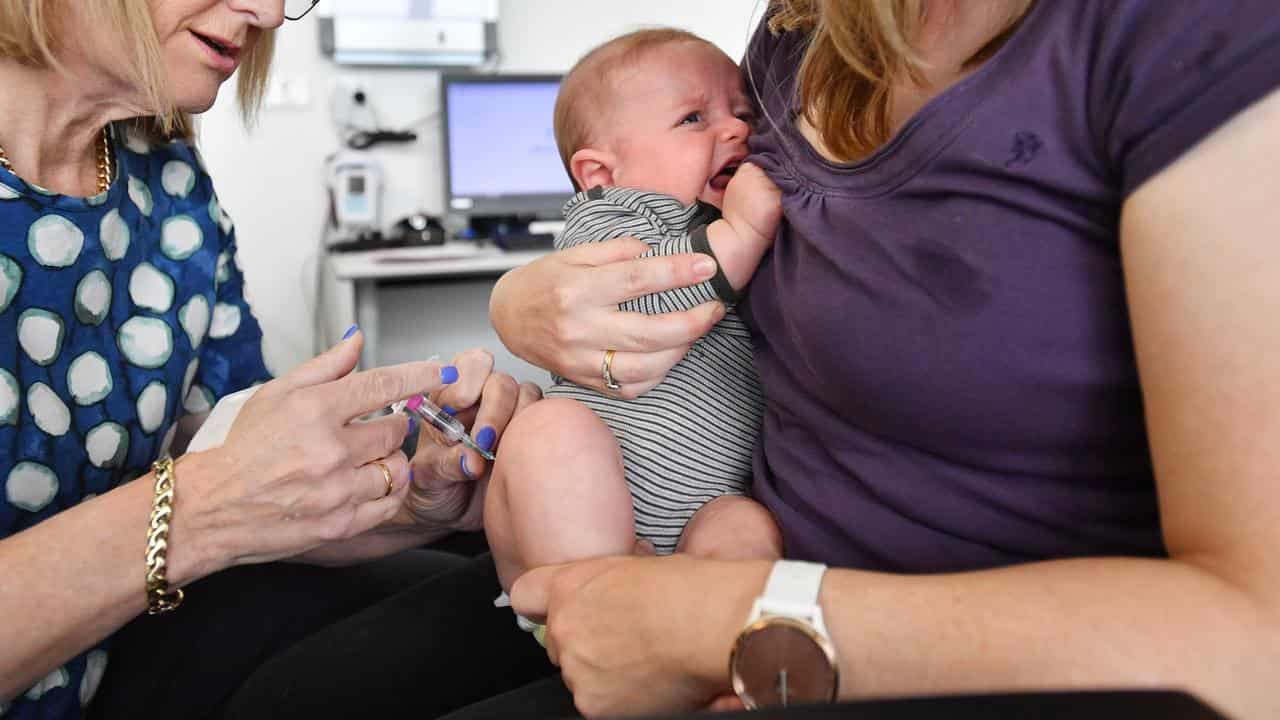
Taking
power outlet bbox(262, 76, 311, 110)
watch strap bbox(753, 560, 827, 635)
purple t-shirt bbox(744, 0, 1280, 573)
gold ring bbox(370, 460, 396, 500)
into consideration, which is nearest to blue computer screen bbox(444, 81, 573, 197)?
power outlet bbox(262, 76, 311, 110)

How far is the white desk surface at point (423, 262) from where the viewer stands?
2924 millimetres

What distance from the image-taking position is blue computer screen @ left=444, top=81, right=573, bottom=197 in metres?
3.44

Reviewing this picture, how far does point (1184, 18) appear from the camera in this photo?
0.55 meters

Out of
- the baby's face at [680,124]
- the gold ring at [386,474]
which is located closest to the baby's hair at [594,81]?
the baby's face at [680,124]

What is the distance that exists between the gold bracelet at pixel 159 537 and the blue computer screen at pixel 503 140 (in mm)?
2611

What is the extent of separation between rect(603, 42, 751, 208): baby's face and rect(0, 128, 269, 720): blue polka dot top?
660 mm

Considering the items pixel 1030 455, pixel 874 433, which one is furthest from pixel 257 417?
pixel 1030 455

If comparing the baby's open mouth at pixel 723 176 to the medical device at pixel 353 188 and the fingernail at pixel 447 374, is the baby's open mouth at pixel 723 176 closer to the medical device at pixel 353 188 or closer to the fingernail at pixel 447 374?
the fingernail at pixel 447 374

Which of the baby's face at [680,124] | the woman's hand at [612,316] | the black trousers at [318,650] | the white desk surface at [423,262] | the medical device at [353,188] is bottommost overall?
the black trousers at [318,650]

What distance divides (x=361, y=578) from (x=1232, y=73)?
1310mm

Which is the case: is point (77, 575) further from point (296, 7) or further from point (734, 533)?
point (296, 7)

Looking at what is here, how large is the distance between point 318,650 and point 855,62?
961 millimetres

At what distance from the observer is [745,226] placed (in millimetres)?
976

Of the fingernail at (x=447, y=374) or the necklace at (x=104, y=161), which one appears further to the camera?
the necklace at (x=104, y=161)
